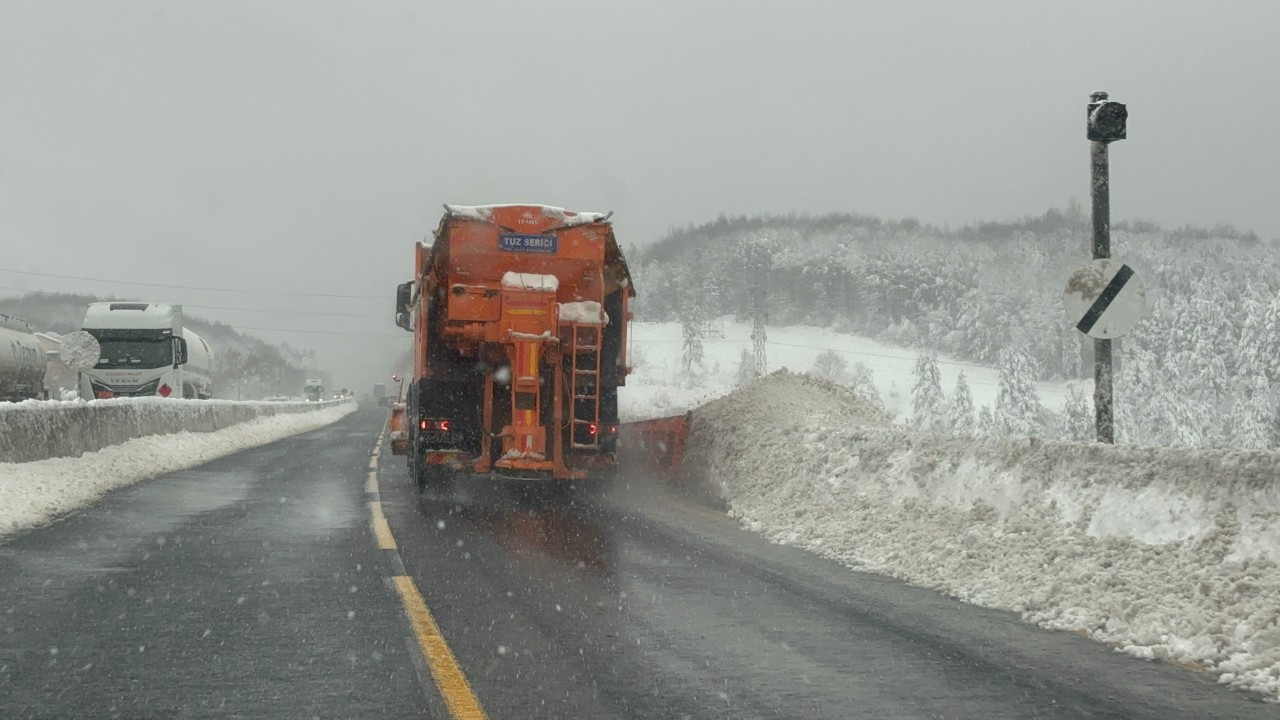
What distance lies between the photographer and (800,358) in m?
135

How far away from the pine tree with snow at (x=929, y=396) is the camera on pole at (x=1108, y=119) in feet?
267

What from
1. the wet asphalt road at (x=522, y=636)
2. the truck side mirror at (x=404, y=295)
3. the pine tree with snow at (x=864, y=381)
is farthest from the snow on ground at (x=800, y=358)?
the wet asphalt road at (x=522, y=636)

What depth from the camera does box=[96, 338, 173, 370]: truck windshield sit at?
32.7m

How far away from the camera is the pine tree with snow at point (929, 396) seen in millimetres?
89875

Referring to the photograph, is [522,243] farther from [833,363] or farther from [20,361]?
[833,363]

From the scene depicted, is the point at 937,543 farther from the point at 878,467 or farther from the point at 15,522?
the point at 15,522

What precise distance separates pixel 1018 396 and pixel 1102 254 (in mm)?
70536

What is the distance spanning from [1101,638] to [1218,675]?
2.74 feet

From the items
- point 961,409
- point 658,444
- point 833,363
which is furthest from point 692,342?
point 658,444

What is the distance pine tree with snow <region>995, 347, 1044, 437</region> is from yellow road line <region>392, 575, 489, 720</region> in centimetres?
7088

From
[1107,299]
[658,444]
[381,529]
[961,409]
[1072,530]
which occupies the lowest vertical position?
[961,409]

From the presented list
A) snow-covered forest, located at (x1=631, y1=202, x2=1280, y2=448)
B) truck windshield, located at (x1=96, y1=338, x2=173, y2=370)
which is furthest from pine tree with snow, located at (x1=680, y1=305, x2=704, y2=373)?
truck windshield, located at (x1=96, y1=338, x2=173, y2=370)

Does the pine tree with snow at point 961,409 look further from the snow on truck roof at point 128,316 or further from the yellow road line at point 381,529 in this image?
the yellow road line at point 381,529

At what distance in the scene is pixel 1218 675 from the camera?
484cm
